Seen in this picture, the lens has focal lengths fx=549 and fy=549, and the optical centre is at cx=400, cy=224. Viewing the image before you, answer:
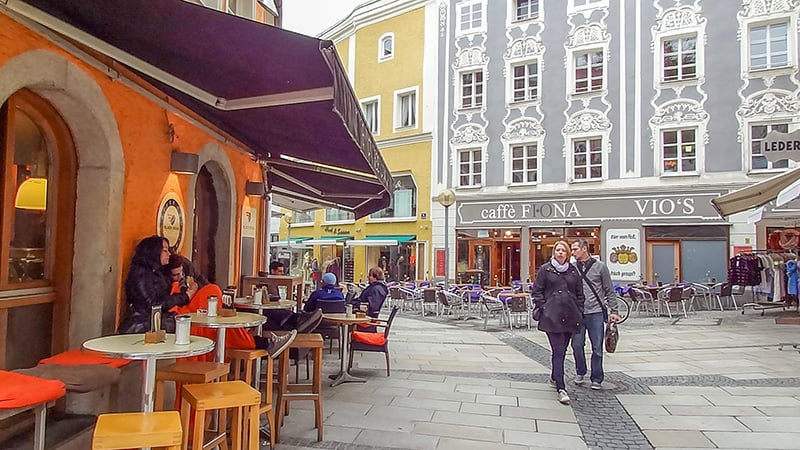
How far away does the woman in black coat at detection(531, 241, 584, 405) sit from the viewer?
5484mm

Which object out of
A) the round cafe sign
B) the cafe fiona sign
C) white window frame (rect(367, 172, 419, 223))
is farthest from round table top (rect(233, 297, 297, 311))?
white window frame (rect(367, 172, 419, 223))

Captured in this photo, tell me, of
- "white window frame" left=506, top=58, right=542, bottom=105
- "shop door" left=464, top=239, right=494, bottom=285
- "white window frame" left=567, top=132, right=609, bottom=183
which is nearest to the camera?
"white window frame" left=567, top=132, right=609, bottom=183

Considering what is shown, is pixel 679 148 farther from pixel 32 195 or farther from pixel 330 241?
pixel 32 195

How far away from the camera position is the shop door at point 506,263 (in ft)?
64.2

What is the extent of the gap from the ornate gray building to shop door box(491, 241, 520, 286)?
51mm

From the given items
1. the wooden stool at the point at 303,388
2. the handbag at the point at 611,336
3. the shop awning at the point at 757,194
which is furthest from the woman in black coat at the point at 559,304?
the shop awning at the point at 757,194

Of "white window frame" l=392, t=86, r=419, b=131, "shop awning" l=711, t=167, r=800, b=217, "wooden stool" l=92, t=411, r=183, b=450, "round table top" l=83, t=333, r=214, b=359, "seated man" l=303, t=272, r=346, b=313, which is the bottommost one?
"wooden stool" l=92, t=411, r=183, b=450

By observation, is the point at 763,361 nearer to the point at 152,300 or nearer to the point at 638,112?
the point at 152,300

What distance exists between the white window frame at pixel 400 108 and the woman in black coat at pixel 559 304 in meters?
17.0

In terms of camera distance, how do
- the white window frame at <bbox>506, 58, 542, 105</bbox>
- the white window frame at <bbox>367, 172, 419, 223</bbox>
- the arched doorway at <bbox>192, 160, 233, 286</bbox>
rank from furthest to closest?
1. the white window frame at <bbox>367, 172, 419, 223</bbox>
2. the white window frame at <bbox>506, 58, 542, 105</bbox>
3. the arched doorway at <bbox>192, 160, 233, 286</bbox>

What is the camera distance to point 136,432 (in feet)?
8.16

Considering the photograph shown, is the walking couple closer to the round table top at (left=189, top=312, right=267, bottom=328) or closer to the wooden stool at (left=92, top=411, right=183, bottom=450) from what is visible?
the round table top at (left=189, top=312, right=267, bottom=328)

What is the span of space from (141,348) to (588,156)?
56.8 ft

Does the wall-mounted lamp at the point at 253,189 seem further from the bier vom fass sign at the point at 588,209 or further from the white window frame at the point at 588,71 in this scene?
the white window frame at the point at 588,71
